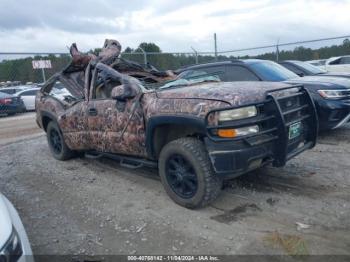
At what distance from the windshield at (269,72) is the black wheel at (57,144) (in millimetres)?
3931

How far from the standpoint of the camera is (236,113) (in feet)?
11.9

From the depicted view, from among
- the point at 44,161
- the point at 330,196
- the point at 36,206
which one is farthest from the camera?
the point at 44,161

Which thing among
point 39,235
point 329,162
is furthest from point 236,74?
point 39,235

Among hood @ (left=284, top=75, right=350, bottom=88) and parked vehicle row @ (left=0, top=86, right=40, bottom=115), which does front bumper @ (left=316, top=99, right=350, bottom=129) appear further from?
parked vehicle row @ (left=0, top=86, right=40, bottom=115)

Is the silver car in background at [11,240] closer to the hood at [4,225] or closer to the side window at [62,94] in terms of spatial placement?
the hood at [4,225]

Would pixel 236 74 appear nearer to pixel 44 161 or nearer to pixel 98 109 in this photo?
pixel 98 109

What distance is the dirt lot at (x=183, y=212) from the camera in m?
3.36

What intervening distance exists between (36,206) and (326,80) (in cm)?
563

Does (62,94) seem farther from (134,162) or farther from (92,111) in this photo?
(134,162)

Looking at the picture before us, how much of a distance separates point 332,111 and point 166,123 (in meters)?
3.76

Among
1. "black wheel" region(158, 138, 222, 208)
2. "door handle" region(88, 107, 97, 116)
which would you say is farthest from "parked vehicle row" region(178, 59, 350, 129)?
"black wheel" region(158, 138, 222, 208)

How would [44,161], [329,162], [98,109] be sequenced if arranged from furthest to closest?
[44,161] → [329,162] → [98,109]

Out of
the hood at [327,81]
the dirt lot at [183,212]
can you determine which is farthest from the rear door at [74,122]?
the hood at [327,81]

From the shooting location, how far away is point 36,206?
181 inches
